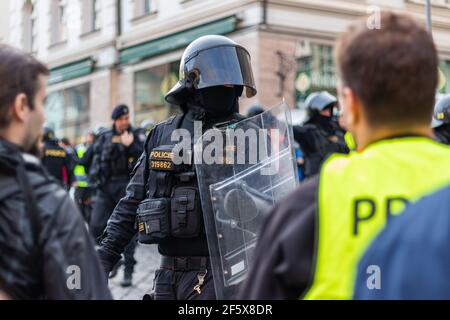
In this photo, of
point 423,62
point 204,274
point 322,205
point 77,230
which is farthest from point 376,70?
point 204,274

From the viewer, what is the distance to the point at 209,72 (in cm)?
355

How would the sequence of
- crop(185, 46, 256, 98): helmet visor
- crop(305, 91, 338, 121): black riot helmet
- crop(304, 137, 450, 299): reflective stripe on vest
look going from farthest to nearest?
crop(305, 91, 338, 121): black riot helmet → crop(185, 46, 256, 98): helmet visor → crop(304, 137, 450, 299): reflective stripe on vest

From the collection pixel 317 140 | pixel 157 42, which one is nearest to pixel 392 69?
pixel 317 140

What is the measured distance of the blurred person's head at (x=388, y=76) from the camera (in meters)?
1.59

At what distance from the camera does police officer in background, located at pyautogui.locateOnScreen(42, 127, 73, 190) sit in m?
10.6

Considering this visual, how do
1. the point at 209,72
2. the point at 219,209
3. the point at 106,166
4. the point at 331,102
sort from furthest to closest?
the point at 331,102 → the point at 106,166 → the point at 209,72 → the point at 219,209

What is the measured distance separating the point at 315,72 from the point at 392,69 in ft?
47.6

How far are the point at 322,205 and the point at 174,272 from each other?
1899 mm

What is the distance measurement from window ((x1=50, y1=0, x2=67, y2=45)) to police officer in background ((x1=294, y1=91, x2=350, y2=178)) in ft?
50.7

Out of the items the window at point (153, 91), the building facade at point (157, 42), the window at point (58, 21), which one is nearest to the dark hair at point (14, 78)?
the building facade at point (157, 42)

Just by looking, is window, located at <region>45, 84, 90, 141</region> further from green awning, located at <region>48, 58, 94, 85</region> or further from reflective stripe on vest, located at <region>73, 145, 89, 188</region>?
reflective stripe on vest, located at <region>73, 145, 89, 188</region>

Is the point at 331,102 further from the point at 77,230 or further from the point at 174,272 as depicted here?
the point at 77,230

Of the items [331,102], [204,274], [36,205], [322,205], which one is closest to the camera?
[322,205]

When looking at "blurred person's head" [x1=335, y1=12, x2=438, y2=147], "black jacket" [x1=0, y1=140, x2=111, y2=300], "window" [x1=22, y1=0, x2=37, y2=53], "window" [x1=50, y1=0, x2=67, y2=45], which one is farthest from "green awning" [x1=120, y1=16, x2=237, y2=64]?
"blurred person's head" [x1=335, y1=12, x2=438, y2=147]
